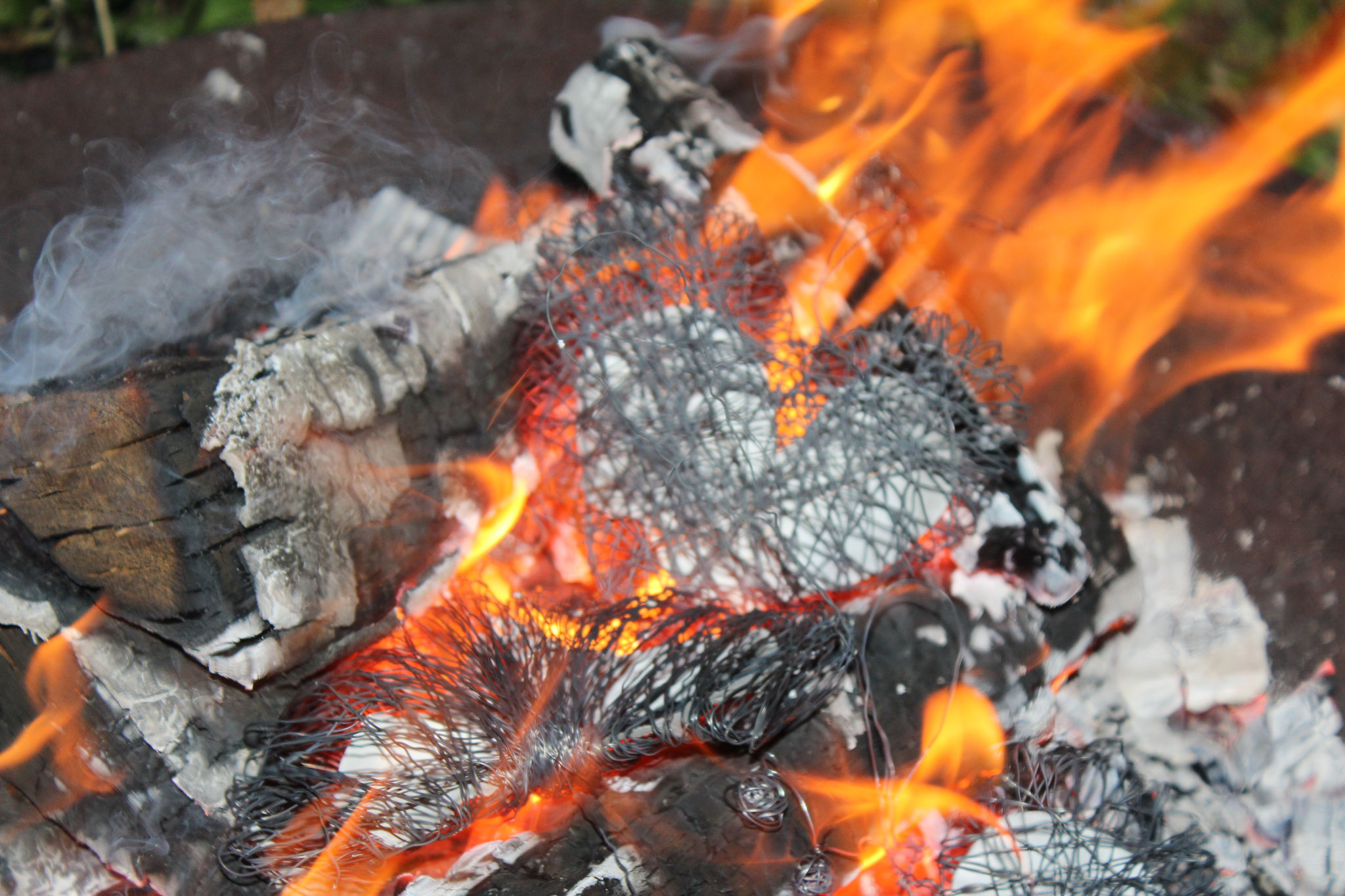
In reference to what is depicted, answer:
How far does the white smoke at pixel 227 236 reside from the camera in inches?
55.4

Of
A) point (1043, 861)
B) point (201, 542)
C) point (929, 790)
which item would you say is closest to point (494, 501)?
point (201, 542)

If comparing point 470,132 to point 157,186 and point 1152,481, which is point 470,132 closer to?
point 157,186

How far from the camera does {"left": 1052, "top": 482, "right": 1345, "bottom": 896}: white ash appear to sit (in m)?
1.59

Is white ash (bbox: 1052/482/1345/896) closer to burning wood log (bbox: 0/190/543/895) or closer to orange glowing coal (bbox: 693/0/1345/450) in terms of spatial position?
orange glowing coal (bbox: 693/0/1345/450)

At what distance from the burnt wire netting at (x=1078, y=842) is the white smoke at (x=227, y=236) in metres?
1.27

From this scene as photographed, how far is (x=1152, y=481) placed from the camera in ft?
6.09

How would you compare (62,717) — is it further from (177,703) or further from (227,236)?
(227,236)

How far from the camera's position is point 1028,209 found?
2051 mm

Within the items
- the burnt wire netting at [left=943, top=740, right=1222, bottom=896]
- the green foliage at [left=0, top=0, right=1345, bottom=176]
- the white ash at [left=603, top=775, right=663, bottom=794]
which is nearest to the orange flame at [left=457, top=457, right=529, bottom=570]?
the white ash at [left=603, top=775, right=663, bottom=794]

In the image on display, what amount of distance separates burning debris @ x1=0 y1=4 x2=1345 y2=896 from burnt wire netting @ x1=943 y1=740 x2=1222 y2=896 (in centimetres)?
1

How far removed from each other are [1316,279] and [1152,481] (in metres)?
0.52

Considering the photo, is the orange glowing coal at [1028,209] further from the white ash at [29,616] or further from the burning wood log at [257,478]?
the white ash at [29,616]

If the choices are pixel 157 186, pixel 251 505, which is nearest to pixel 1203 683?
pixel 251 505

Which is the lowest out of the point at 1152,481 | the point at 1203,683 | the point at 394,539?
the point at 1203,683
